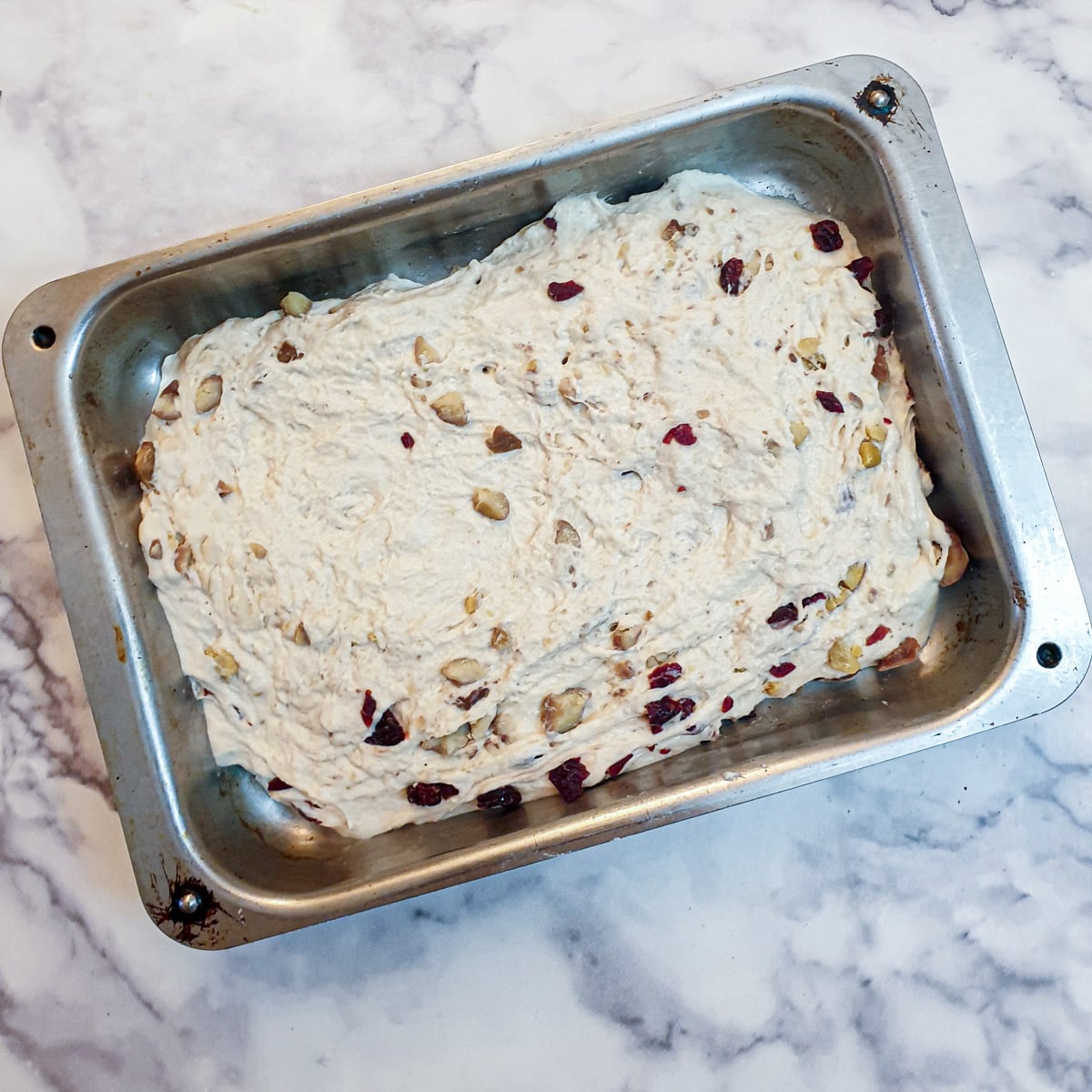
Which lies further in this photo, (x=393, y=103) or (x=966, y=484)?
(x=393, y=103)

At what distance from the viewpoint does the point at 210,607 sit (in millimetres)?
1049

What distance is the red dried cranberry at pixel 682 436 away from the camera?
101 cm

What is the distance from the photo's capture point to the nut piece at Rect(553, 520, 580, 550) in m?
1.02

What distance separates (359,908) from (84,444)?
61cm

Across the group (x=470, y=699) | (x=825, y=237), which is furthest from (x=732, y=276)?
(x=470, y=699)

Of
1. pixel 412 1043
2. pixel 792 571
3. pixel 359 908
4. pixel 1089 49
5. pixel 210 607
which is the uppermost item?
pixel 1089 49

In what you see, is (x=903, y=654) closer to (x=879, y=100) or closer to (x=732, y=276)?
(x=732, y=276)

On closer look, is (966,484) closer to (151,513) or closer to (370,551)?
(370,551)

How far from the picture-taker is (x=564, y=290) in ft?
3.36

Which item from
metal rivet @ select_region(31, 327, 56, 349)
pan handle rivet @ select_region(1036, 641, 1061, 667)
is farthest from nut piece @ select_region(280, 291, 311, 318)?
pan handle rivet @ select_region(1036, 641, 1061, 667)

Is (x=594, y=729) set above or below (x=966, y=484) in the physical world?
below

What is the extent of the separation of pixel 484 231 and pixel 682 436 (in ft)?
1.19

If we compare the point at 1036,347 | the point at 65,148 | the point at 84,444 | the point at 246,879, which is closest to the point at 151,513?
the point at 84,444

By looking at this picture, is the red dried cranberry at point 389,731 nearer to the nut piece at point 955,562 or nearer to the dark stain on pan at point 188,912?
the dark stain on pan at point 188,912
